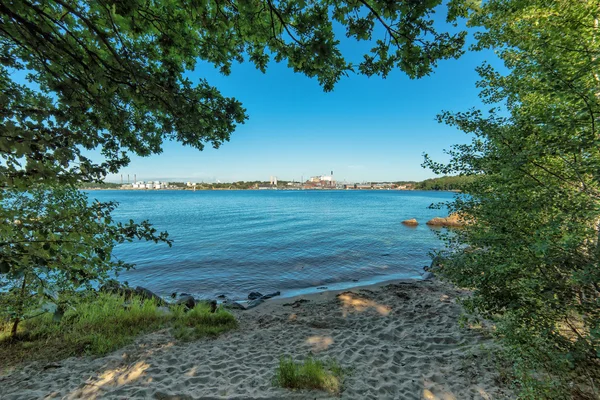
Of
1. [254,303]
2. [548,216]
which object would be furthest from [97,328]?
[548,216]

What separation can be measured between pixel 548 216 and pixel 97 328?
9.70 m

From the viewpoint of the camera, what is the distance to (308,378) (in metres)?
4.18

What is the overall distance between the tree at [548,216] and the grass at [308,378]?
2581 mm

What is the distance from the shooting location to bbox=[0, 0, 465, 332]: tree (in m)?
2.20

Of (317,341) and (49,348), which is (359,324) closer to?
(317,341)

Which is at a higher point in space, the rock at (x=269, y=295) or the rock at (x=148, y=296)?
the rock at (x=148, y=296)

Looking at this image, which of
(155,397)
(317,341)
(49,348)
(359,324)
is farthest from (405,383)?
(49,348)

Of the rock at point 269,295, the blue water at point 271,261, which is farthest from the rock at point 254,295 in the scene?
the blue water at point 271,261

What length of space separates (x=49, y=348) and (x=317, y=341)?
617cm

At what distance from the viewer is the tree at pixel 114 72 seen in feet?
7.22

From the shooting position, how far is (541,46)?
2.93m

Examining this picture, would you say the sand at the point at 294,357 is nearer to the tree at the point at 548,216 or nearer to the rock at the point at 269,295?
the tree at the point at 548,216

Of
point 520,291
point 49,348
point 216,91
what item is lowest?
point 49,348

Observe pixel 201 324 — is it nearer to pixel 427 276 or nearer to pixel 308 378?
pixel 308 378
